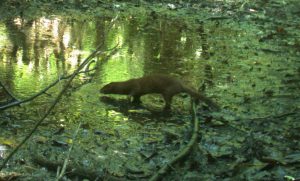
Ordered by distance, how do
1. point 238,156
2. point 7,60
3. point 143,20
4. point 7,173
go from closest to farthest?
point 7,173 < point 238,156 < point 7,60 < point 143,20

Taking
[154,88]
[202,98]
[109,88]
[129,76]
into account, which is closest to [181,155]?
[202,98]

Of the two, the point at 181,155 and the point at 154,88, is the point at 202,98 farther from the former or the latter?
the point at 181,155

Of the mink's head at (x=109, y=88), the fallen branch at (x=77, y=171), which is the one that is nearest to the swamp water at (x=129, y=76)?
the mink's head at (x=109, y=88)

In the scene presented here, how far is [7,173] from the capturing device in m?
4.14

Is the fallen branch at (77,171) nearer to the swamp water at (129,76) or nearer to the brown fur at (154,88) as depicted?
the swamp water at (129,76)

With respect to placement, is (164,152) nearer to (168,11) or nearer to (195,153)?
(195,153)

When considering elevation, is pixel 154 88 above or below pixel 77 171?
above

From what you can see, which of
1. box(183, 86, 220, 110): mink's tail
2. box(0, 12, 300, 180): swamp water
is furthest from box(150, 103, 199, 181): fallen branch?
box(183, 86, 220, 110): mink's tail

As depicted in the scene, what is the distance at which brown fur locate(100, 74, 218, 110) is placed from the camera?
6026 mm

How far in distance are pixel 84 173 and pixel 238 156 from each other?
1376mm

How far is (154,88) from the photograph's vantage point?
6.18 meters

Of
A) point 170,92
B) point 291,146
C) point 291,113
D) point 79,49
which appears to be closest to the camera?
point 291,146

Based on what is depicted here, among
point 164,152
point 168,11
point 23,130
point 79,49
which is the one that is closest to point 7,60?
point 79,49

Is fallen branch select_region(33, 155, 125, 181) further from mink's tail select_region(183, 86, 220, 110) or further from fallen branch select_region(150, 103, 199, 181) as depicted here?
mink's tail select_region(183, 86, 220, 110)
